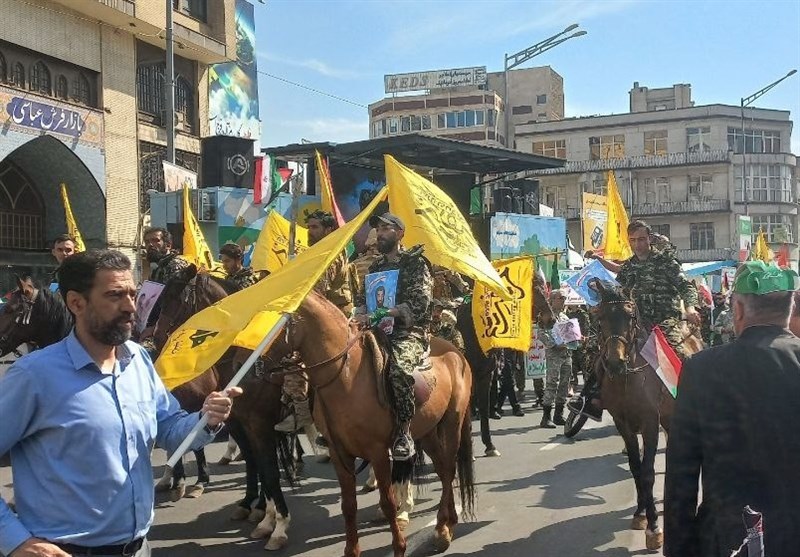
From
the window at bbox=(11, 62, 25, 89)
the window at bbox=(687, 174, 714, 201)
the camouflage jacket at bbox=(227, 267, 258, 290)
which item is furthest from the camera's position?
the window at bbox=(687, 174, 714, 201)

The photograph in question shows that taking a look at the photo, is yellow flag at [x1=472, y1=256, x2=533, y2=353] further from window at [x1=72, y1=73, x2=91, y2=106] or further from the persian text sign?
the persian text sign

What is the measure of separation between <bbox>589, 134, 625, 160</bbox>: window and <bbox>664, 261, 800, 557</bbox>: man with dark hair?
64229mm

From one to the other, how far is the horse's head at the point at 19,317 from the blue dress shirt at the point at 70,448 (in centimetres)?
599

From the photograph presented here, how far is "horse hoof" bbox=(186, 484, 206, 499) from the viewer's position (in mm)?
8461

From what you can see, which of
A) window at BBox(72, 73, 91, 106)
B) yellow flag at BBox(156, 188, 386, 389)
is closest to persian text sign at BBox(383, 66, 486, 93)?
window at BBox(72, 73, 91, 106)

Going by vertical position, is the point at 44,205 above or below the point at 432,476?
above

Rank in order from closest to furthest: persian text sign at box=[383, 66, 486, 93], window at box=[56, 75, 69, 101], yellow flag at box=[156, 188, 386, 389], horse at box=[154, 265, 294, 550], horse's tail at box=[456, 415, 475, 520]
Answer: yellow flag at box=[156, 188, 386, 389] → horse at box=[154, 265, 294, 550] → horse's tail at box=[456, 415, 475, 520] → window at box=[56, 75, 69, 101] → persian text sign at box=[383, 66, 486, 93]

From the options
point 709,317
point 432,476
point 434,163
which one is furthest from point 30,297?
point 434,163

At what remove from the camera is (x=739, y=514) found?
9.41ft

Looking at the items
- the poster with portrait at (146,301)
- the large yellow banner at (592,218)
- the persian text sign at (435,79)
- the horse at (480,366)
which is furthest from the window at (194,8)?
the persian text sign at (435,79)

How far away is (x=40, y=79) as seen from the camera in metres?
23.4

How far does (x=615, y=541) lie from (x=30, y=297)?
6346 millimetres

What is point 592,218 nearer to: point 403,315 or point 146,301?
point 146,301

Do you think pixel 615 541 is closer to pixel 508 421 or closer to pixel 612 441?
pixel 612 441
